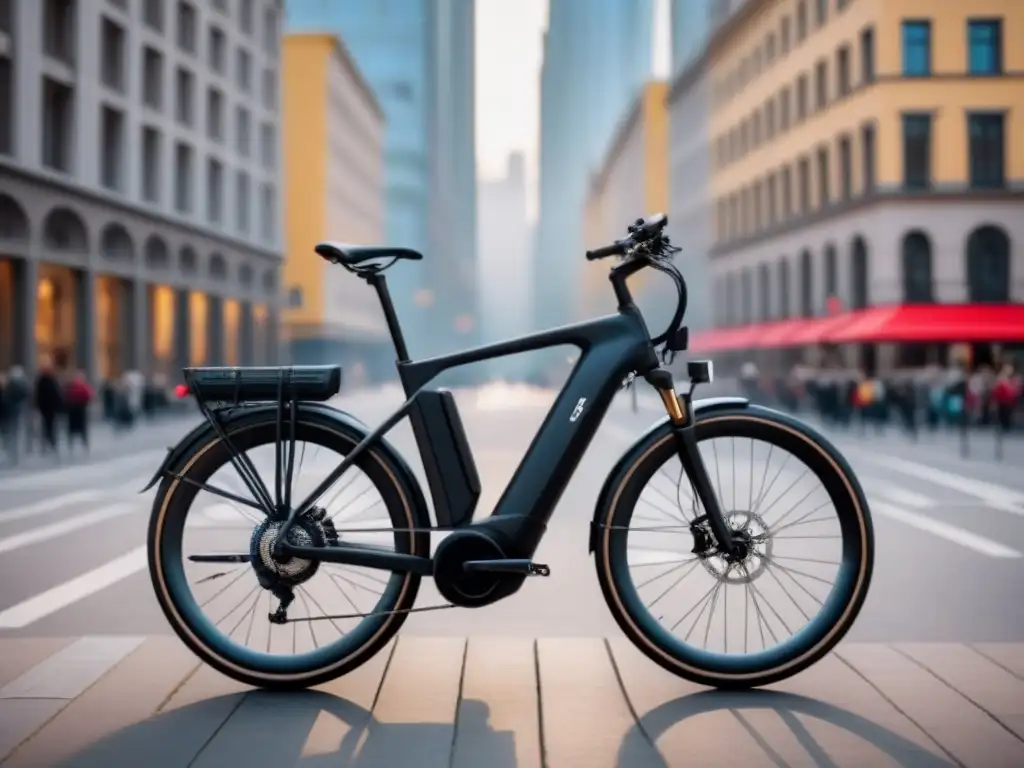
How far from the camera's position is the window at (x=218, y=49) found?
53.3m

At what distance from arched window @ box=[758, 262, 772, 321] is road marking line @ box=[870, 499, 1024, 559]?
46240 mm

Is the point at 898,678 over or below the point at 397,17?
below

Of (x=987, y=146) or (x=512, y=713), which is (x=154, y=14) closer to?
(x=987, y=146)

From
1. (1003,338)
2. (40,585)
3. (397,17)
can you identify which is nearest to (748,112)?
(1003,338)

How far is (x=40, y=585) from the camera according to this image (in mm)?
8477

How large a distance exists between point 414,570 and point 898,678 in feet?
6.60

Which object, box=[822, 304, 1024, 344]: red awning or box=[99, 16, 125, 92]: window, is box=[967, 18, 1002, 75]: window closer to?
box=[822, 304, 1024, 344]: red awning

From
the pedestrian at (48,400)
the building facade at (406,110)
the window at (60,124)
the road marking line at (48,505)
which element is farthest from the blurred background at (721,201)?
the building facade at (406,110)

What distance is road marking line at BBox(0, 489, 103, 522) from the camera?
13.2 metres

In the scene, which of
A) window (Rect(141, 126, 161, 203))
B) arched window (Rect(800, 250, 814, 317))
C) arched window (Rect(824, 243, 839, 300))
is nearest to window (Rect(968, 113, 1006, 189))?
arched window (Rect(824, 243, 839, 300))

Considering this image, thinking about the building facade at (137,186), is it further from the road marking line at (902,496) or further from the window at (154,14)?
the road marking line at (902,496)

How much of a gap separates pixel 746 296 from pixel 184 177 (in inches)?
1073

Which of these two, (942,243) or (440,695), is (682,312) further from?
(942,243)

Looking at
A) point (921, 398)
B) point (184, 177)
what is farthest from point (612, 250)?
point (184, 177)
